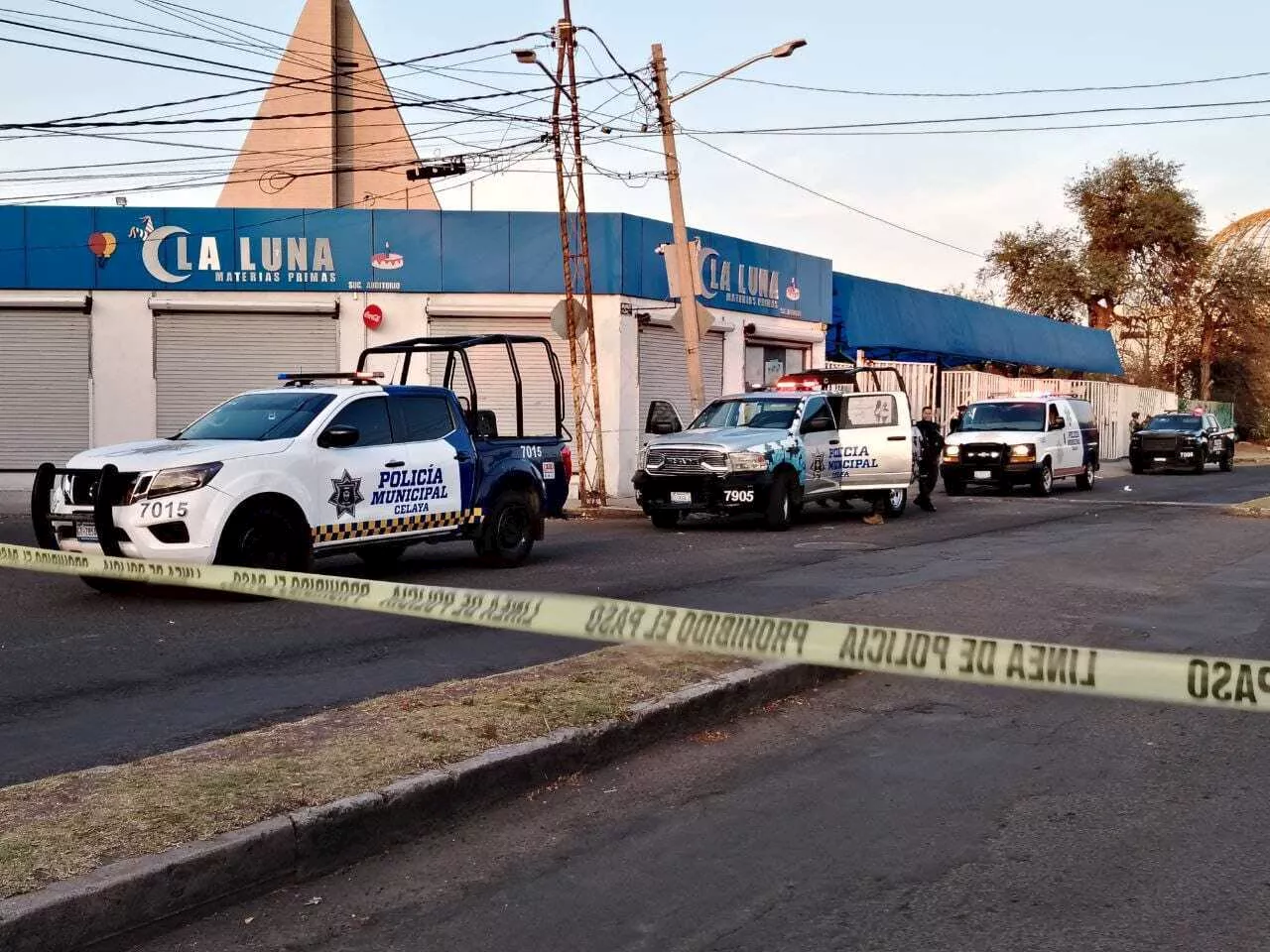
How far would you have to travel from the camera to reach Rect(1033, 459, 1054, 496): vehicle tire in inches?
1022

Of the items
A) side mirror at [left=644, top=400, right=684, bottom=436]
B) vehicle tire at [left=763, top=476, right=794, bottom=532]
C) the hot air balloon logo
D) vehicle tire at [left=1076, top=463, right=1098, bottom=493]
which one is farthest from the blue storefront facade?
vehicle tire at [left=1076, top=463, right=1098, bottom=493]

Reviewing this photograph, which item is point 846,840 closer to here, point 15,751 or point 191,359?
point 15,751

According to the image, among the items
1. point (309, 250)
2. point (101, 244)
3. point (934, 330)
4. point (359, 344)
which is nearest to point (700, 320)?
point (359, 344)

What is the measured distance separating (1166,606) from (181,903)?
351 inches

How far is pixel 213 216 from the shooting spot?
25.4 metres

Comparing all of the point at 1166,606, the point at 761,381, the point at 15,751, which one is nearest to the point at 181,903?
the point at 15,751

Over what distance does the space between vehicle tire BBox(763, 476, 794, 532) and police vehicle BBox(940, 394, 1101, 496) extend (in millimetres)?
8690

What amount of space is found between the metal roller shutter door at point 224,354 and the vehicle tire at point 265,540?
15109 millimetres

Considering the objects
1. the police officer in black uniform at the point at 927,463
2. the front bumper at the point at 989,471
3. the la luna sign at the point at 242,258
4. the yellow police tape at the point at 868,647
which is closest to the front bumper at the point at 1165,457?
the front bumper at the point at 989,471

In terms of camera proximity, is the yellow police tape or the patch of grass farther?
the patch of grass

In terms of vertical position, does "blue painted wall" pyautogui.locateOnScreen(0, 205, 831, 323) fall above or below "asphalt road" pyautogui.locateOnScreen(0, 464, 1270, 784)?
above

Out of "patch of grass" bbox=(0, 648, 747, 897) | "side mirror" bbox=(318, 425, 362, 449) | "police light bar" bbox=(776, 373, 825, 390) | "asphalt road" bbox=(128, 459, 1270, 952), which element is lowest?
"asphalt road" bbox=(128, 459, 1270, 952)

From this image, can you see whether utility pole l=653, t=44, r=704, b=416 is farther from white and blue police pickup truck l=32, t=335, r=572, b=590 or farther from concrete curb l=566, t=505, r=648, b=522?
white and blue police pickup truck l=32, t=335, r=572, b=590

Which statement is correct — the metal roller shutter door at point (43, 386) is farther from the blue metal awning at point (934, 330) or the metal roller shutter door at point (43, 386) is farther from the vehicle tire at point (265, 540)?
the blue metal awning at point (934, 330)
